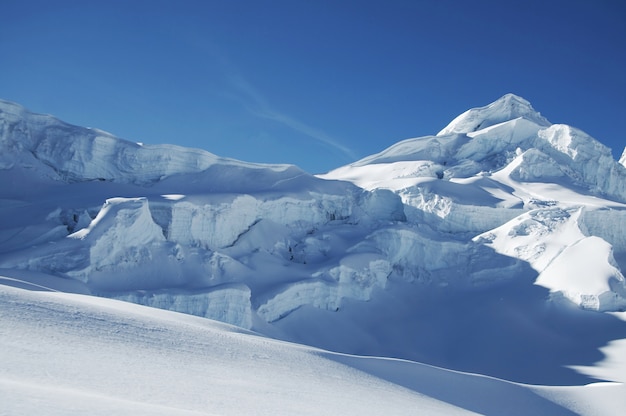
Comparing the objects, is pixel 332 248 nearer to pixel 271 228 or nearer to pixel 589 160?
pixel 271 228

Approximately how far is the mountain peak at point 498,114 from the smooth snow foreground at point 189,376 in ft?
167

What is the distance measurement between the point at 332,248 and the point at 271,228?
4.34 metres

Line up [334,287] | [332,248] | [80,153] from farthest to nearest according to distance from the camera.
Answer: [80,153], [332,248], [334,287]

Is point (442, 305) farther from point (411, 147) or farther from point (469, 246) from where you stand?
point (411, 147)

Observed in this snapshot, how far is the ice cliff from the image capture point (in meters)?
24.7

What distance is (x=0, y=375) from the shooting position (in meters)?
5.59

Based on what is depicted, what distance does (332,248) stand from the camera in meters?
34.0

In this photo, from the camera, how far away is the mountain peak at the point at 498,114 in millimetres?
59906

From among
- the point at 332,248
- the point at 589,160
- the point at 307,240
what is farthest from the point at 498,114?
the point at 307,240

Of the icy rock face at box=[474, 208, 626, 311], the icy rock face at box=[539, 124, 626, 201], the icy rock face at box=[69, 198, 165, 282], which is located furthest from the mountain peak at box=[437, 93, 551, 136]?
the icy rock face at box=[69, 198, 165, 282]

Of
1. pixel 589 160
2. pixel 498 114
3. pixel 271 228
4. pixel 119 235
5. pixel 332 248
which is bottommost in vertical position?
pixel 119 235

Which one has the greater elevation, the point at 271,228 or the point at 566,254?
the point at 566,254

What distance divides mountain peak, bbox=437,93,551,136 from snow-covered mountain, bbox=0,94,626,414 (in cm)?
1458

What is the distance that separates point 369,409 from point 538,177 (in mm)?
42154
